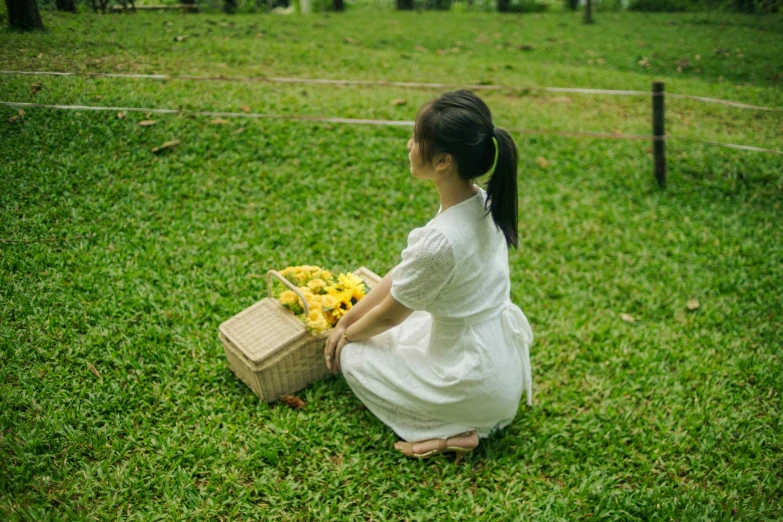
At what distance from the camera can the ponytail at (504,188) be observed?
214cm

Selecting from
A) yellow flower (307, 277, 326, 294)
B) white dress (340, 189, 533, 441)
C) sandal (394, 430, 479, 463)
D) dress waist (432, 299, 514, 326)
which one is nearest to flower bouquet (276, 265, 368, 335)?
yellow flower (307, 277, 326, 294)

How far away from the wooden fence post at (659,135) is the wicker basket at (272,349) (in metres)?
3.74

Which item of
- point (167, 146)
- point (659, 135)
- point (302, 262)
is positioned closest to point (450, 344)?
point (302, 262)

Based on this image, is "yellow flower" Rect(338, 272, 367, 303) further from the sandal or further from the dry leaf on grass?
the sandal

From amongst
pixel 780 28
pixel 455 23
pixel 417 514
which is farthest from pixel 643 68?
pixel 417 514

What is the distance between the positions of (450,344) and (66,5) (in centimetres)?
252

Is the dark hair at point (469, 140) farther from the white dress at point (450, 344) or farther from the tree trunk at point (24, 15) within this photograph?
the tree trunk at point (24, 15)

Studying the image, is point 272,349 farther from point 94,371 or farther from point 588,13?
point 588,13

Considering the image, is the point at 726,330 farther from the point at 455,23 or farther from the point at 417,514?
the point at 455,23

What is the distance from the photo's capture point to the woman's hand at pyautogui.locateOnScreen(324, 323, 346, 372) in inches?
109

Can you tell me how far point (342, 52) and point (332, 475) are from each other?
5.04 m

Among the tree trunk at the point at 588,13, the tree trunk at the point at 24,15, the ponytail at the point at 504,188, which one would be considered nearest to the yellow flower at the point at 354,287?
the ponytail at the point at 504,188

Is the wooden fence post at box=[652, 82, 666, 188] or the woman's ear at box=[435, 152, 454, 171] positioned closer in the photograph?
the woman's ear at box=[435, 152, 454, 171]

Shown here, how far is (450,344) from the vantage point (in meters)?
2.54
